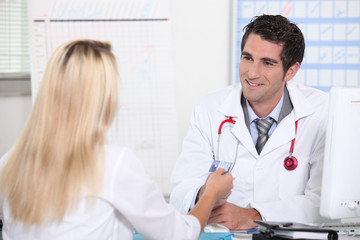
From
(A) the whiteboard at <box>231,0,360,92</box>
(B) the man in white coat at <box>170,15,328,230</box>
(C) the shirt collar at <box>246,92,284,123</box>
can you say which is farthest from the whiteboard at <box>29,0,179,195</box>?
(C) the shirt collar at <box>246,92,284,123</box>

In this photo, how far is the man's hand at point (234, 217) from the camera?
174 centimetres

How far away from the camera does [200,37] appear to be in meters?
2.88

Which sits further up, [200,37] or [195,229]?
[200,37]

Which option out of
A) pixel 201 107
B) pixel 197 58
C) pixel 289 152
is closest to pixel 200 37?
pixel 197 58

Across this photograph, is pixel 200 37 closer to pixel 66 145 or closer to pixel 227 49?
pixel 227 49

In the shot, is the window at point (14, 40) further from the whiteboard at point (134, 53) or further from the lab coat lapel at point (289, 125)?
the lab coat lapel at point (289, 125)

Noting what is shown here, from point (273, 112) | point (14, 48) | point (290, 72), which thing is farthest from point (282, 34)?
point (14, 48)

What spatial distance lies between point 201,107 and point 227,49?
31.2 inches

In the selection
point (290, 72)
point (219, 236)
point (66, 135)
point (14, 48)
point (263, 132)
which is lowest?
point (219, 236)

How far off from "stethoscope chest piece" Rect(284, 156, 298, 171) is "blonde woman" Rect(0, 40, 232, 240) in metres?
0.93

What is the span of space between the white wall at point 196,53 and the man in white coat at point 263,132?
670 millimetres

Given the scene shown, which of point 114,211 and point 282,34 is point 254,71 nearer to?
point 282,34

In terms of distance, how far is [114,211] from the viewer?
1.22 meters

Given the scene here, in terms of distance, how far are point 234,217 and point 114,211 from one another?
2.16 ft
